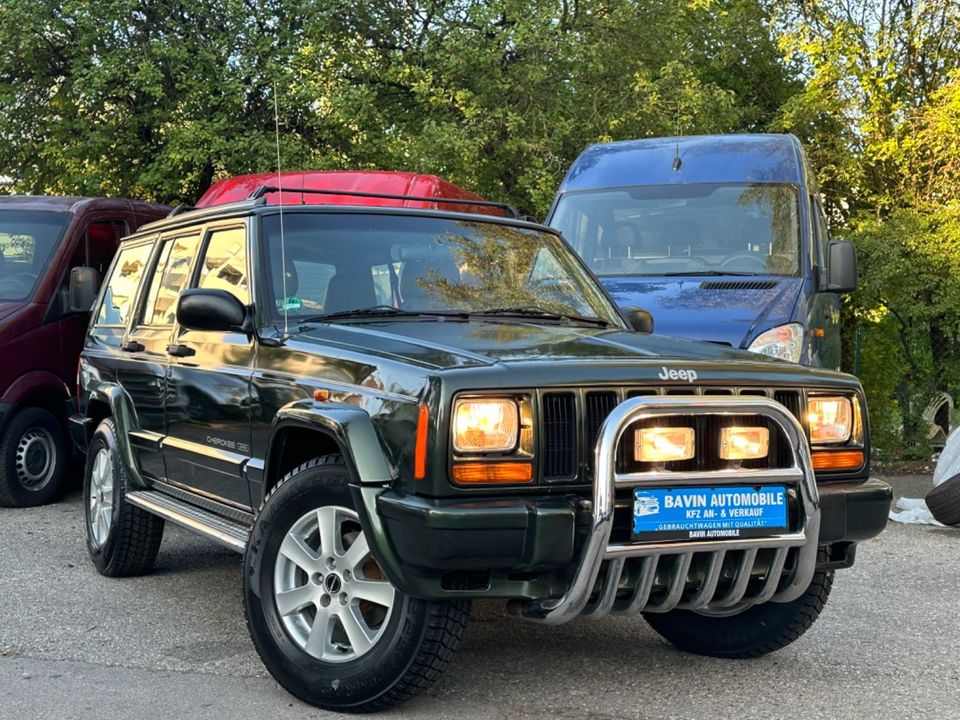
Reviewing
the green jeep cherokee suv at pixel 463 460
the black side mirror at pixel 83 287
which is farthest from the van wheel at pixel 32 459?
the green jeep cherokee suv at pixel 463 460

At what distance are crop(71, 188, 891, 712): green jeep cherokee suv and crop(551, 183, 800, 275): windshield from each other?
368 centimetres

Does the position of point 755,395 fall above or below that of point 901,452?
above

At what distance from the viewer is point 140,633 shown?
5.71m

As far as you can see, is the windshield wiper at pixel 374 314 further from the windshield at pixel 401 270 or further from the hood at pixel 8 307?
the hood at pixel 8 307

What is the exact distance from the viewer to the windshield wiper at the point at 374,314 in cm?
535

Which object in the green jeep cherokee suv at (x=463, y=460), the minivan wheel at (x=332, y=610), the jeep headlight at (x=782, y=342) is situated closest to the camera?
the green jeep cherokee suv at (x=463, y=460)

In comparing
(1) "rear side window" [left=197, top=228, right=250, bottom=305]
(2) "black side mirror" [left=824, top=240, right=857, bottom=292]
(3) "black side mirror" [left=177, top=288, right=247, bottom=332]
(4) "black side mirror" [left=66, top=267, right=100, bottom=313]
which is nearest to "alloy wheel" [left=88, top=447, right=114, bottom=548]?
(1) "rear side window" [left=197, top=228, right=250, bottom=305]

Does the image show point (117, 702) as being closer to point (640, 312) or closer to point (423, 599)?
point (423, 599)

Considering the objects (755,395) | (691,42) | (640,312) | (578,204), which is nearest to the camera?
(755,395)

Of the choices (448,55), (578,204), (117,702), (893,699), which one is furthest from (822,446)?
(448,55)

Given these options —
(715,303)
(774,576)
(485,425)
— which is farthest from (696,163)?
(485,425)

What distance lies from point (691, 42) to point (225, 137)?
7.60 meters

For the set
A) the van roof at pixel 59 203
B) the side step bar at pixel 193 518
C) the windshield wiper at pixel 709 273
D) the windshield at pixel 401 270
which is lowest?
the side step bar at pixel 193 518

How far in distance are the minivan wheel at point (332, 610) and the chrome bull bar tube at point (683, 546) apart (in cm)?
35
